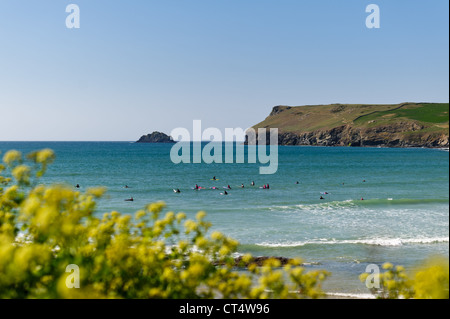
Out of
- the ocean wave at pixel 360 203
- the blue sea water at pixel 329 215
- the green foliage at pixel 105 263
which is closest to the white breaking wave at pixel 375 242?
the blue sea water at pixel 329 215

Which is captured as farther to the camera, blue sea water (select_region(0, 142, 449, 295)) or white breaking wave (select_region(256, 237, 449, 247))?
white breaking wave (select_region(256, 237, 449, 247))

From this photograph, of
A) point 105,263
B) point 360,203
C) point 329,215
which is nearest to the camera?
point 105,263

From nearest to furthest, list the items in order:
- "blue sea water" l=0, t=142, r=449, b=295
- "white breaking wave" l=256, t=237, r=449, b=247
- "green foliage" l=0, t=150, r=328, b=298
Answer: "green foliage" l=0, t=150, r=328, b=298 → "blue sea water" l=0, t=142, r=449, b=295 → "white breaking wave" l=256, t=237, r=449, b=247

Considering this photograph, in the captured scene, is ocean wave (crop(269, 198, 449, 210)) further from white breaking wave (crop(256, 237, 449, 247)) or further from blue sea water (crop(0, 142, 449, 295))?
white breaking wave (crop(256, 237, 449, 247))

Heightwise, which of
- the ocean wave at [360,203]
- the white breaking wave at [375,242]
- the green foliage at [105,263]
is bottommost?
the white breaking wave at [375,242]

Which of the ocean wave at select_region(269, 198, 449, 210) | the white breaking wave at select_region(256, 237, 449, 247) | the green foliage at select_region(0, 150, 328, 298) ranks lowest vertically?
the white breaking wave at select_region(256, 237, 449, 247)

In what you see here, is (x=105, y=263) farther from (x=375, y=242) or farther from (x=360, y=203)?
(x=360, y=203)

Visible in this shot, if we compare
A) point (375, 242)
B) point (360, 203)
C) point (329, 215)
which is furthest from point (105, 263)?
point (360, 203)

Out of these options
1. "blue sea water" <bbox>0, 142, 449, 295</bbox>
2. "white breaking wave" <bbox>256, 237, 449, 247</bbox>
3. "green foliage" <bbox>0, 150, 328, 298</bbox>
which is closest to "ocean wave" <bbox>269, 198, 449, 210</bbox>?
"blue sea water" <bbox>0, 142, 449, 295</bbox>

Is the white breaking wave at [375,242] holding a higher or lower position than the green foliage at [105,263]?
lower

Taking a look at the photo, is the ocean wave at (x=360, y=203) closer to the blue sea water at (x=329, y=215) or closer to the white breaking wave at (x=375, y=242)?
the blue sea water at (x=329, y=215)

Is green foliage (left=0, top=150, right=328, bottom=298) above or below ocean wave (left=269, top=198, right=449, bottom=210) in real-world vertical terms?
above
